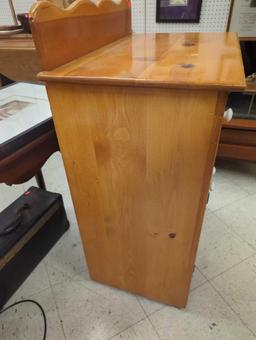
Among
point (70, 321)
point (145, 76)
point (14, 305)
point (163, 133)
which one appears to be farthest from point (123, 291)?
point (145, 76)

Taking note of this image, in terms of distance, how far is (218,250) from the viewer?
4.39 ft

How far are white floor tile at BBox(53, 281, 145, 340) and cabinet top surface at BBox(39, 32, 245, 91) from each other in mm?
1005

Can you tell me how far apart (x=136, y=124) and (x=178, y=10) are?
129 centimetres

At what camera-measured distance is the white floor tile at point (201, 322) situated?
100cm

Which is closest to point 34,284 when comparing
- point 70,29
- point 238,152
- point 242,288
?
point 242,288

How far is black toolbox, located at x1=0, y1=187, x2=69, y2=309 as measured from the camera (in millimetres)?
1102

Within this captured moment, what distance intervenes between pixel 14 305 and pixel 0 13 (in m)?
2.36

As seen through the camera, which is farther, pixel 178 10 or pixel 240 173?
pixel 240 173

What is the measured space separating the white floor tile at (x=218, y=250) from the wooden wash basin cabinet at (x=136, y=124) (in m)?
0.33

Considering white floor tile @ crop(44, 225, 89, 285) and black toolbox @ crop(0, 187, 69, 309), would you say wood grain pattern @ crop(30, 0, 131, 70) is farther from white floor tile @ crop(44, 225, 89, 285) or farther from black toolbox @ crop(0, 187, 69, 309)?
white floor tile @ crop(44, 225, 89, 285)


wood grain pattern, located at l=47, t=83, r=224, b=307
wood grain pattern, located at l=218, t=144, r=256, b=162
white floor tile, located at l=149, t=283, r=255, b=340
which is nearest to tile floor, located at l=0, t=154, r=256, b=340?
white floor tile, located at l=149, t=283, r=255, b=340

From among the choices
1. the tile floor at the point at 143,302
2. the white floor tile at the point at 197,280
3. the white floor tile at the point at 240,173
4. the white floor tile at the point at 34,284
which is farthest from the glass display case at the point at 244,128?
the white floor tile at the point at 34,284

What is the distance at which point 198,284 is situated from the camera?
1183mm

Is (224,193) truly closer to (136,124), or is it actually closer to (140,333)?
(140,333)
